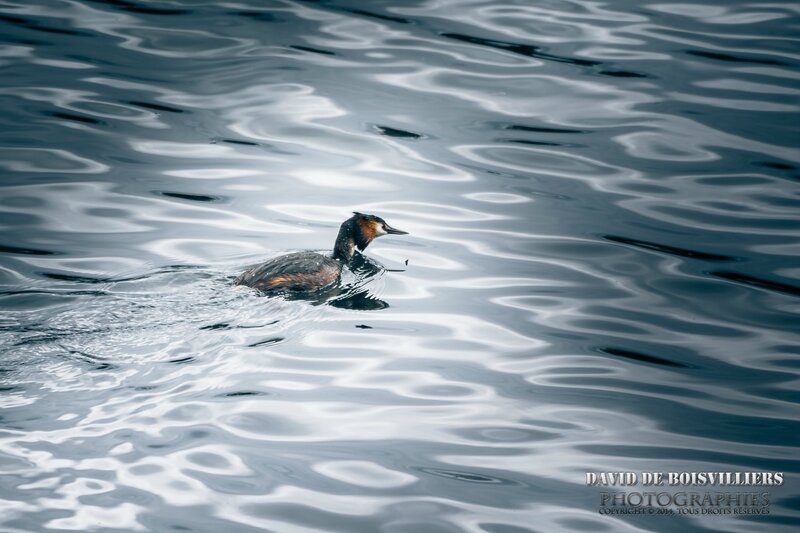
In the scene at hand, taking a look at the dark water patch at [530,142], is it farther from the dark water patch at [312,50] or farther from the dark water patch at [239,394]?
the dark water patch at [239,394]

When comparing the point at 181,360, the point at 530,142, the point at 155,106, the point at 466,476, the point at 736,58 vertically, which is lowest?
the point at 466,476

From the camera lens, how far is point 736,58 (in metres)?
13.6

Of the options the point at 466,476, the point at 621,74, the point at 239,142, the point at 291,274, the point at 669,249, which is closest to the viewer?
the point at 466,476

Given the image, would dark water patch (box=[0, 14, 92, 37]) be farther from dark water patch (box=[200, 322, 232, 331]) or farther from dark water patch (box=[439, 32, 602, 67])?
dark water patch (box=[200, 322, 232, 331])

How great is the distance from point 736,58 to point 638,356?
7115 millimetres

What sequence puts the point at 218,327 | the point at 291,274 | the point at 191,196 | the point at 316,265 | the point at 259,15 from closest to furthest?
the point at 218,327
the point at 291,274
the point at 316,265
the point at 191,196
the point at 259,15

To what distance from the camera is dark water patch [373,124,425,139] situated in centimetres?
1190

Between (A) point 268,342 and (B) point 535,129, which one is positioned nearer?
(A) point 268,342

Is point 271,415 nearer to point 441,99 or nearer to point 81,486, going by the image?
point 81,486

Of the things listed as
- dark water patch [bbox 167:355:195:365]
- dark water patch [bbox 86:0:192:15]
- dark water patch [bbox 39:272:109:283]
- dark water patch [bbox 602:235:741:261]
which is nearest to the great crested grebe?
dark water patch [bbox 39:272:109:283]

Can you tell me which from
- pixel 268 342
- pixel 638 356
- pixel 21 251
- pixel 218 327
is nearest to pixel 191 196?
pixel 21 251

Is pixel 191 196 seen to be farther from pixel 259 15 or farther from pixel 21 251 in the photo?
pixel 259 15

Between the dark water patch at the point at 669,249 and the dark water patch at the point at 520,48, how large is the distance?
4.26 metres

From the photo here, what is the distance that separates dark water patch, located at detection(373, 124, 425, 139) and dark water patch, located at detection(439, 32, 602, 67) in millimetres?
2594
